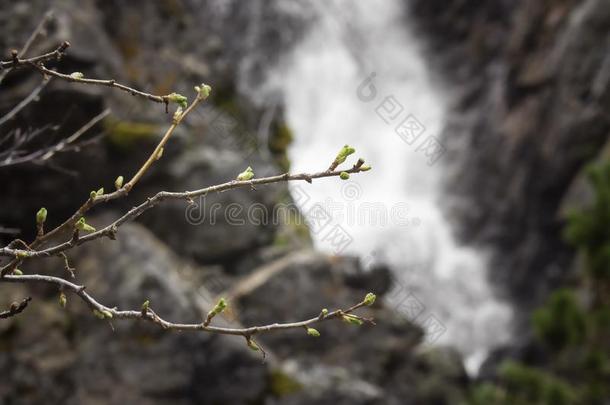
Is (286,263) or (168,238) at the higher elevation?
(168,238)

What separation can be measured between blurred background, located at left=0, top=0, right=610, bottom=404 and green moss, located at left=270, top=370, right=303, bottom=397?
4 centimetres

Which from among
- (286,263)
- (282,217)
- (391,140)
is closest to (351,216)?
(391,140)

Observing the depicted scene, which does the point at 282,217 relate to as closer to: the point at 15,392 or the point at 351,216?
the point at 15,392

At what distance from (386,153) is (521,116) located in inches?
266

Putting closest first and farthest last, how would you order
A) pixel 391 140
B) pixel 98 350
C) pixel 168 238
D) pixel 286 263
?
pixel 98 350 → pixel 168 238 → pixel 286 263 → pixel 391 140

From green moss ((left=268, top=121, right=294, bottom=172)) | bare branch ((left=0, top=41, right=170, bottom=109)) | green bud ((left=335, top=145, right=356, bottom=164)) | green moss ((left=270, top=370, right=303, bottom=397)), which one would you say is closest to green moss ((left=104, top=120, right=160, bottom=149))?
green moss ((left=270, top=370, right=303, bottom=397))

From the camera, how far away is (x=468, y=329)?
18391mm

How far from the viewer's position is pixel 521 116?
18781 mm

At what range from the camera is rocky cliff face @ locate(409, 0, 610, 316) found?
599 inches

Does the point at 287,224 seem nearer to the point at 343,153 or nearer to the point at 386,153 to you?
the point at 343,153

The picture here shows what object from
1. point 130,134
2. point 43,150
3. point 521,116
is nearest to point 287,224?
point 130,134

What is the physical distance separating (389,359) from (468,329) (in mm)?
9496

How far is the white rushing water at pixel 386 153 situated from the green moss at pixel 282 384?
8.97 meters

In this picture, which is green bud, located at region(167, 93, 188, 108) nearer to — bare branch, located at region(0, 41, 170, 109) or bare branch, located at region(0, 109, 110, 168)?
bare branch, located at region(0, 41, 170, 109)
